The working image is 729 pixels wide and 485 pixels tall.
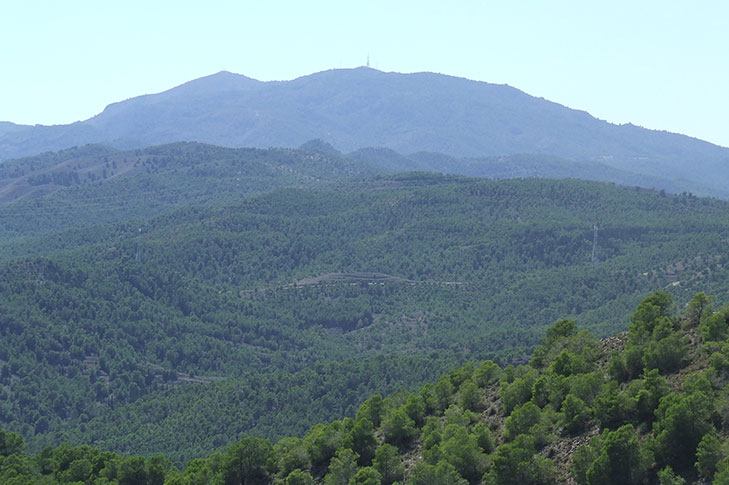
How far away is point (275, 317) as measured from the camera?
16575cm

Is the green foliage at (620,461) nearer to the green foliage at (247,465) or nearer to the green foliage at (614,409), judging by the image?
the green foliage at (614,409)

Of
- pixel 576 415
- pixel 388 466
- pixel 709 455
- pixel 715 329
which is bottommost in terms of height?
pixel 388 466

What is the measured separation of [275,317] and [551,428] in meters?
130

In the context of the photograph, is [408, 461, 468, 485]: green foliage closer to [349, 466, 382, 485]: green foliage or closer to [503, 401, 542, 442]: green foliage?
[349, 466, 382, 485]: green foliage

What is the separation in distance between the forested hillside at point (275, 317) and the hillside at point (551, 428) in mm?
45996

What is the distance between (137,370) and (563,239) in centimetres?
9394

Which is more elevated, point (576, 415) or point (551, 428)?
point (576, 415)

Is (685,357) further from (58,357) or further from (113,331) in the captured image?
(113,331)

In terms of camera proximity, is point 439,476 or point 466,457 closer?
point 439,476

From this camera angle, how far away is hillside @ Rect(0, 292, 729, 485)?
105 feet

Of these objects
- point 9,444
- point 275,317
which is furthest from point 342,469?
point 275,317

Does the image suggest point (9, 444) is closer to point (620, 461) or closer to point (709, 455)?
point (620, 461)

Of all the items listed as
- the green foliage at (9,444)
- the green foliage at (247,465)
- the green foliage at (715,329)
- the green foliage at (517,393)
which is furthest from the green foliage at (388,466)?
the green foliage at (9,444)

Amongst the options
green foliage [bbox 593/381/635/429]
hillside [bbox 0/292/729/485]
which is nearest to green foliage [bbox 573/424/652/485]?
hillside [bbox 0/292/729/485]
